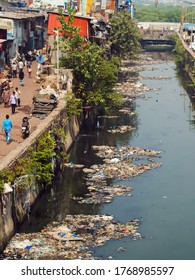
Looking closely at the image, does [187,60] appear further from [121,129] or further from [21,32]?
[121,129]

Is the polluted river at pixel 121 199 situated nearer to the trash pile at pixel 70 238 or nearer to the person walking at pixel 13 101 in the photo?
the trash pile at pixel 70 238

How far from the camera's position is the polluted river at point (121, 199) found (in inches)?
829

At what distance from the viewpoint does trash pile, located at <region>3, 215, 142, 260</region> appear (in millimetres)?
20188

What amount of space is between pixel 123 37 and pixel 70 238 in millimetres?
49886

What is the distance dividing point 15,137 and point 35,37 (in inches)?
1354

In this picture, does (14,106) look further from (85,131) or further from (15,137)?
(85,131)

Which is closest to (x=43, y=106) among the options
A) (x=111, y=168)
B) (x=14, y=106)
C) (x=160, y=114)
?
(x=14, y=106)

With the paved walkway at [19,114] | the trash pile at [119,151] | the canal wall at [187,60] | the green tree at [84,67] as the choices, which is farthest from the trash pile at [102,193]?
the canal wall at [187,60]

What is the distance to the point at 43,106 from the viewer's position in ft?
107

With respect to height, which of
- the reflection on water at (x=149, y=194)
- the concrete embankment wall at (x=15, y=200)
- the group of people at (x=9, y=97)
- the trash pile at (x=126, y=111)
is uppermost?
the group of people at (x=9, y=97)

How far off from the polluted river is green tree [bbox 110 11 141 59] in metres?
25.3

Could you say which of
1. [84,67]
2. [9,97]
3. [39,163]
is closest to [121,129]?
[84,67]

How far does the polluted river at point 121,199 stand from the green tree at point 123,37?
997 inches

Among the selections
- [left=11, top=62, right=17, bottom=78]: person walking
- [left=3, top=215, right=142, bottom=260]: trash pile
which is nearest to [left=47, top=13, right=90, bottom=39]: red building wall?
[left=11, top=62, right=17, bottom=78]: person walking
